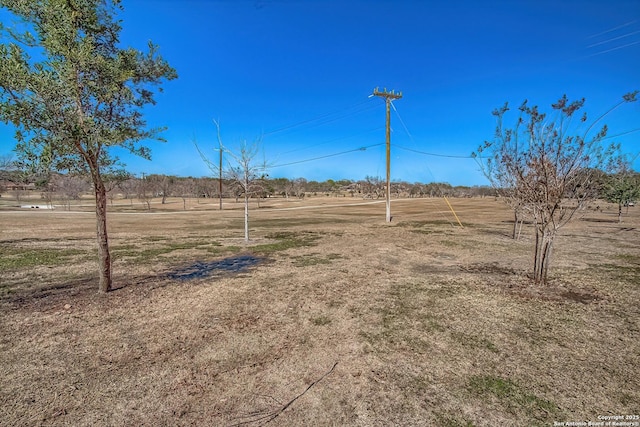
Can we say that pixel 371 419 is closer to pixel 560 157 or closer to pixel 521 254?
pixel 560 157

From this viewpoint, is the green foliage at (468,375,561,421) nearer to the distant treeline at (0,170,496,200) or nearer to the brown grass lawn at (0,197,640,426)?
the brown grass lawn at (0,197,640,426)

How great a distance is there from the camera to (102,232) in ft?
23.8

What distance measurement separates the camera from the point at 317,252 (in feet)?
44.0

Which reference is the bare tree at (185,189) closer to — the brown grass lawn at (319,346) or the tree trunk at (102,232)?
the brown grass lawn at (319,346)

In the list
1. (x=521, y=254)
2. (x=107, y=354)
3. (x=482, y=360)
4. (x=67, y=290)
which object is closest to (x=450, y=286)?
(x=482, y=360)

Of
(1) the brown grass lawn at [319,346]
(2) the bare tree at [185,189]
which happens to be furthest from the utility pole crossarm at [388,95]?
(2) the bare tree at [185,189]

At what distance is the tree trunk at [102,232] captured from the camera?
7.11 metres

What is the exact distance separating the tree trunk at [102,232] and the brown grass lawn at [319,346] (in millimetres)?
376

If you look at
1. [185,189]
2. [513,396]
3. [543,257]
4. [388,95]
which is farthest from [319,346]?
[185,189]

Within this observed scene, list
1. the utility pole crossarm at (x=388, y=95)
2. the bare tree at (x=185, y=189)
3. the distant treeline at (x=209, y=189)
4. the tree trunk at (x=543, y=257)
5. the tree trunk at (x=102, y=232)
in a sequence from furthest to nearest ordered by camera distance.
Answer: the bare tree at (x=185, y=189)
the distant treeline at (x=209, y=189)
the utility pole crossarm at (x=388, y=95)
the tree trunk at (x=543, y=257)
the tree trunk at (x=102, y=232)

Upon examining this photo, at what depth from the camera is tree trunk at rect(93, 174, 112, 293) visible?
7.11 m

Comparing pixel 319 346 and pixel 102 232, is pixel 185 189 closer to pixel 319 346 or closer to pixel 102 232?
pixel 102 232

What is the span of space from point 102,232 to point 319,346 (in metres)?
5.79

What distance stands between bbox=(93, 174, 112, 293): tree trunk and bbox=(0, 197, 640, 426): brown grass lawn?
14.8 inches
